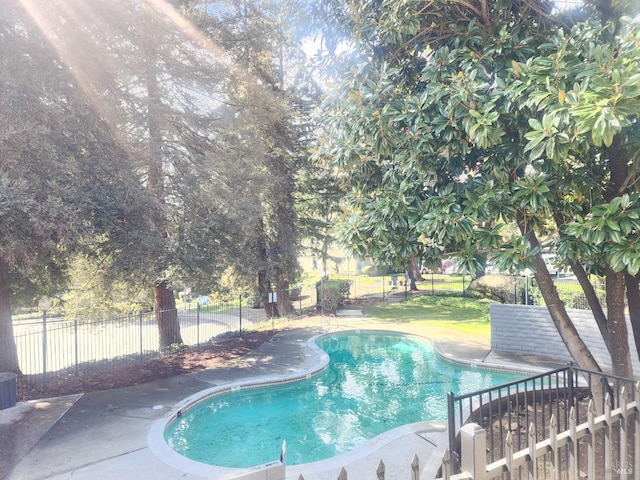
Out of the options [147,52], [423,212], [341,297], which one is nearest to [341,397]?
[423,212]

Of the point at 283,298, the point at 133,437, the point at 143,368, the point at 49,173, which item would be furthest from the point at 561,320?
the point at 283,298

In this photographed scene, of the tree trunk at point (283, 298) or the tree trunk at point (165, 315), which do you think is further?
the tree trunk at point (283, 298)

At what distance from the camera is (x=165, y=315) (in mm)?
12500

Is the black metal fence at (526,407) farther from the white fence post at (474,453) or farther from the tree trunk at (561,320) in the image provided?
the white fence post at (474,453)

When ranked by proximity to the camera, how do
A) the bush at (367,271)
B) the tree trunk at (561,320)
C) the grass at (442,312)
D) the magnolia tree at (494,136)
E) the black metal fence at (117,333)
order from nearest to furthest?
1. the magnolia tree at (494,136)
2. the tree trunk at (561,320)
3. the black metal fence at (117,333)
4. the grass at (442,312)
5. the bush at (367,271)

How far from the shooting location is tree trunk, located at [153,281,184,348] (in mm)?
12492

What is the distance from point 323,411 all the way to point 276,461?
564 centimetres

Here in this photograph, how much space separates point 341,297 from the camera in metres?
20.9

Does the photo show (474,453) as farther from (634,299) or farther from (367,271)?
(367,271)

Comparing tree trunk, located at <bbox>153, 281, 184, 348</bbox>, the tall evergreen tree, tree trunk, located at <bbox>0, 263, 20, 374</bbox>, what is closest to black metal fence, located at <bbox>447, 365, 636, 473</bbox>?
the tall evergreen tree

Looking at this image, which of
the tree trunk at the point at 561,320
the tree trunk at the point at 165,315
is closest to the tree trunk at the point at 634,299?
the tree trunk at the point at 561,320

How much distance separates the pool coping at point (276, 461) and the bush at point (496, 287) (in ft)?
22.0

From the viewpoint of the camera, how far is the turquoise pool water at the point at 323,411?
6.86 meters

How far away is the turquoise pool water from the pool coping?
0.50ft
